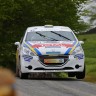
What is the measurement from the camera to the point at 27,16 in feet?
82.2

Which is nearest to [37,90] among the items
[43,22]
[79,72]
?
[79,72]

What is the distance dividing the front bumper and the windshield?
1.06m

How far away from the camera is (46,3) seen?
995 inches

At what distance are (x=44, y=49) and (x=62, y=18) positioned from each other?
1091 cm

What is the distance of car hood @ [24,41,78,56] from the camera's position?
557 inches

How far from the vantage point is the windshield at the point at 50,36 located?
15.3 metres

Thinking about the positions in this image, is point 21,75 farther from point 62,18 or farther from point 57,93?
point 62,18

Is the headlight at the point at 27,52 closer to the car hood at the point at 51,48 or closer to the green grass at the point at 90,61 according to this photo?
the car hood at the point at 51,48

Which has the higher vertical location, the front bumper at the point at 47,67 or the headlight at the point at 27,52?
the headlight at the point at 27,52

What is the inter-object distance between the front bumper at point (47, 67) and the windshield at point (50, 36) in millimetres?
1059

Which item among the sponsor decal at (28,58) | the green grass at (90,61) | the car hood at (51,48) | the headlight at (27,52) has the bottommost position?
the green grass at (90,61)

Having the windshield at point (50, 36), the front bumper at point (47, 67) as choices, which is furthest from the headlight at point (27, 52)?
the windshield at point (50, 36)

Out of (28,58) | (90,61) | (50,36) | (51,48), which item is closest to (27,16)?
(90,61)

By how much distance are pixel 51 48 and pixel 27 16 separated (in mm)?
10998
